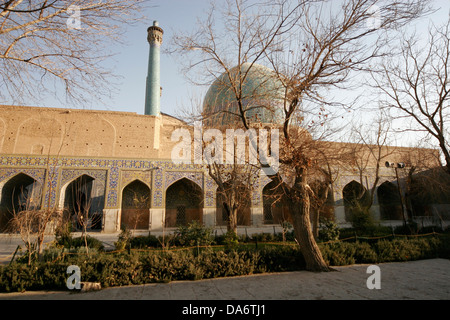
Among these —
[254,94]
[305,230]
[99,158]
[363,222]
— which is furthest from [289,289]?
[99,158]

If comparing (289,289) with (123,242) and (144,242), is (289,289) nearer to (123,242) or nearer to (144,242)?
(123,242)

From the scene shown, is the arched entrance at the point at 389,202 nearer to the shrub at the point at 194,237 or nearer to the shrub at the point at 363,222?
the shrub at the point at 363,222

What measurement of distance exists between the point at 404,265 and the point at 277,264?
326 cm

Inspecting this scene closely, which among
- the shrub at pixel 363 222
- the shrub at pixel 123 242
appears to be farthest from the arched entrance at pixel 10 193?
the shrub at pixel 363 222

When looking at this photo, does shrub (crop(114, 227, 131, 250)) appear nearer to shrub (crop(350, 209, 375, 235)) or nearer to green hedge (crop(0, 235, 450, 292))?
green hedge (crop(0, 235, 450, 292))

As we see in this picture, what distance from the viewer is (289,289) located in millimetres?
4262

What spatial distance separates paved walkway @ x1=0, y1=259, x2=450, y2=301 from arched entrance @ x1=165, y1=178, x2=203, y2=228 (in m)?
11.2

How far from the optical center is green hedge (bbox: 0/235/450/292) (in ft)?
14.9

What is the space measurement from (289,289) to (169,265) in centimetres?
229

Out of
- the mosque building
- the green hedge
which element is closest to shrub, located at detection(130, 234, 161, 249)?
the green hedge

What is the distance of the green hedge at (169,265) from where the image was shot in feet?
14.9

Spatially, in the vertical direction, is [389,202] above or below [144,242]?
above

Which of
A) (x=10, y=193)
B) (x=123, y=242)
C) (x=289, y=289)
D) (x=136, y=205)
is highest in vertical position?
(x=10, y=193)
